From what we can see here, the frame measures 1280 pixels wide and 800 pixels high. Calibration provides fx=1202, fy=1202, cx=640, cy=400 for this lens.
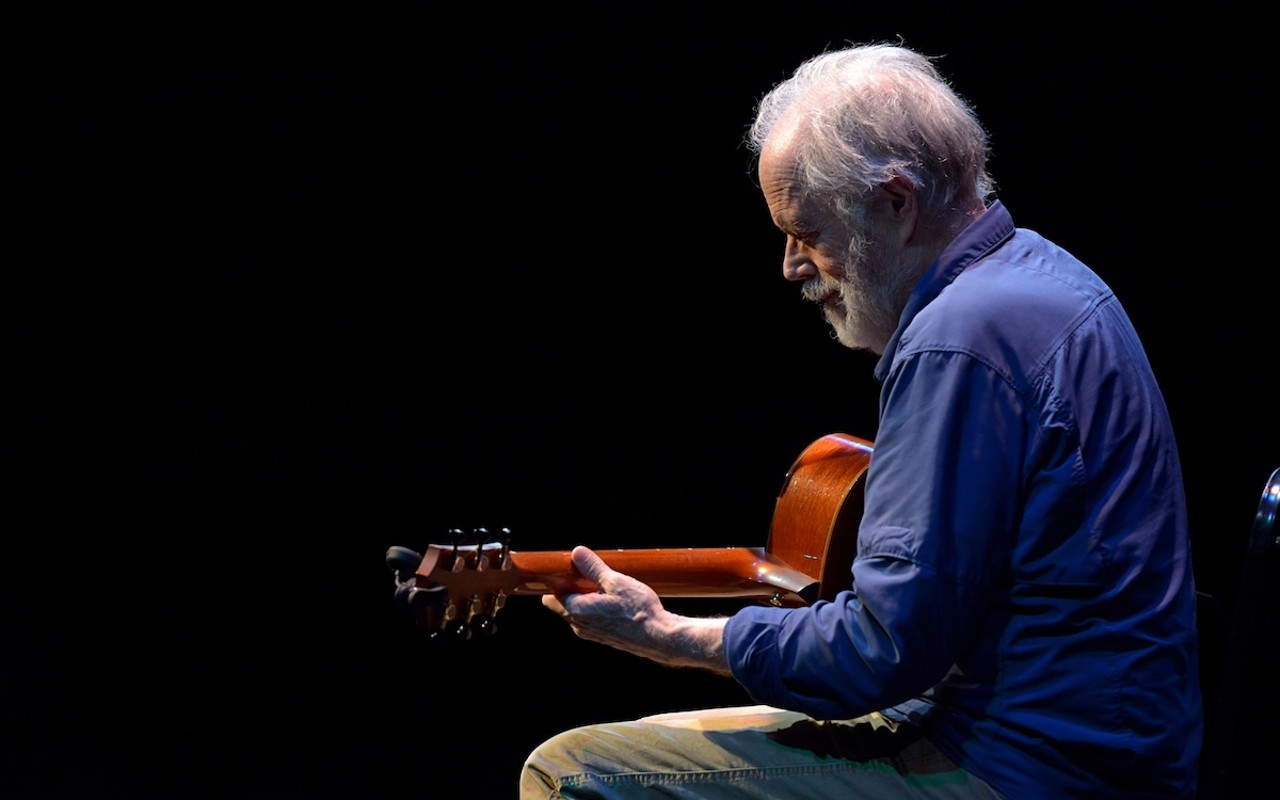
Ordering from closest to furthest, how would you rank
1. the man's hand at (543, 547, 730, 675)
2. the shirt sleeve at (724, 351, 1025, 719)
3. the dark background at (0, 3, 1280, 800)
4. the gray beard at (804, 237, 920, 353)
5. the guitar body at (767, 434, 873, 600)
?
the shirt sleeve at (724, 351, 1025, 719), the man's hand at (543, 547, 730, 675), the gray beard at (804, 237, 920, 353), the guitar body at (767, 434, 873, 600), the dark background at (0, 3, 1280, 800)

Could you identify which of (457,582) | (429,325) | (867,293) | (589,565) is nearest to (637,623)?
(589,565)

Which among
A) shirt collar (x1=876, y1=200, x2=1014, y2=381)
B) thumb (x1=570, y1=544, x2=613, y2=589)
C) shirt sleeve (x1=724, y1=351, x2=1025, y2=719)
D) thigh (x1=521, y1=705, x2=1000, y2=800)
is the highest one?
shirt collar (x1=876, y1=200, x2=1014, y2=381)

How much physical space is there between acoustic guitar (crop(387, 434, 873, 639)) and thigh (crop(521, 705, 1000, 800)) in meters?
0.23

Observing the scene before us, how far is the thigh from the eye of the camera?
147cm

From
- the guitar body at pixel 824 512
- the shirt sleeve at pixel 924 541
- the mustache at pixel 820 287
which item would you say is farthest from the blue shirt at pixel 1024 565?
the guitar body at pixel 824 512

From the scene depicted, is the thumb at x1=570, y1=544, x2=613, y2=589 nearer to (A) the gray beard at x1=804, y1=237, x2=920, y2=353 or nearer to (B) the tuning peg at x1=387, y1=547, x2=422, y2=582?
(B) the tuning peg at x1=387, y1=547, x2=422, y2=582

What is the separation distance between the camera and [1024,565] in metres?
1.33

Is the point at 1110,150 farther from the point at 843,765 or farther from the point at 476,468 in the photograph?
the point at 843,765

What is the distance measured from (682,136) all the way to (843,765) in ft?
6.22

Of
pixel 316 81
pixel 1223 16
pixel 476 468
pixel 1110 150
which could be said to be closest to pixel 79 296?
pixel 316 81

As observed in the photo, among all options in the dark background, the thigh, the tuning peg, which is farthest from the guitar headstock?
the dark background

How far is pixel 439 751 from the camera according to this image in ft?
9.81

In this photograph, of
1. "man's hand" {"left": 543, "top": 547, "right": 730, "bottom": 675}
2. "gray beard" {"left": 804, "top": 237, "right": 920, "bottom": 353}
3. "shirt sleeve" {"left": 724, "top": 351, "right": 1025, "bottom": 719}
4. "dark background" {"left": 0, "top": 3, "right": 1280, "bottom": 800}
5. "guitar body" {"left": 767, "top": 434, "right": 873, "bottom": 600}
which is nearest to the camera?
"shirt sleeve" {"left": 724, "top": 351, "right": 1025, "bottom": 719}

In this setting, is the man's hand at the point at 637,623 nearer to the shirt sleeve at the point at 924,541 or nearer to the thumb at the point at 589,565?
the thumb at the point at 589,565
